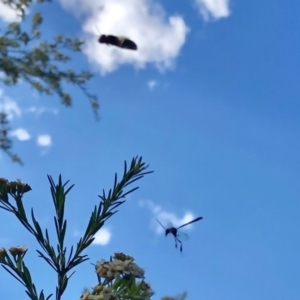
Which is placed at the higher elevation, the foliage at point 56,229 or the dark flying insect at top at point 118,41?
the dark flying insect at top at point 118,41

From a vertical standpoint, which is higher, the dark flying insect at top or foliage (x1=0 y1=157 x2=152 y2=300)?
the dark flying insect at top

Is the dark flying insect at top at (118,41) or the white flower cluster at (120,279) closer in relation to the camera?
the white flower cluster at (120,279)

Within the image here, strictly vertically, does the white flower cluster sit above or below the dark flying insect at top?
below

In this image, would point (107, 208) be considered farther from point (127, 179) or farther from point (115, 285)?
point (115, 285)

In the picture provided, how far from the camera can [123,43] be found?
3.46 ft

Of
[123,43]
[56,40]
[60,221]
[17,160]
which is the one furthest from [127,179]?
[56,40]

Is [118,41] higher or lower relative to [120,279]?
higher

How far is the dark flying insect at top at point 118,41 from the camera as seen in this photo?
40.9 inches

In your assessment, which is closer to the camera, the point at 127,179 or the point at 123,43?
the point at 123,43

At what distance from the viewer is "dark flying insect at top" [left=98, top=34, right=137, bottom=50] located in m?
1.04

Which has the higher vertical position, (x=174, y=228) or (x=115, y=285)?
(x=174, y=228)

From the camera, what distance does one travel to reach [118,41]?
1.07m

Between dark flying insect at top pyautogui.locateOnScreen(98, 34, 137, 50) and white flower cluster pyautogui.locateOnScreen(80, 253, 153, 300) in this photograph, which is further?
dark flying insect at top pyautogui.locateOnScreen(98, 34, 137, 50)

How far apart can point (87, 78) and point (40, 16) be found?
0.97m
